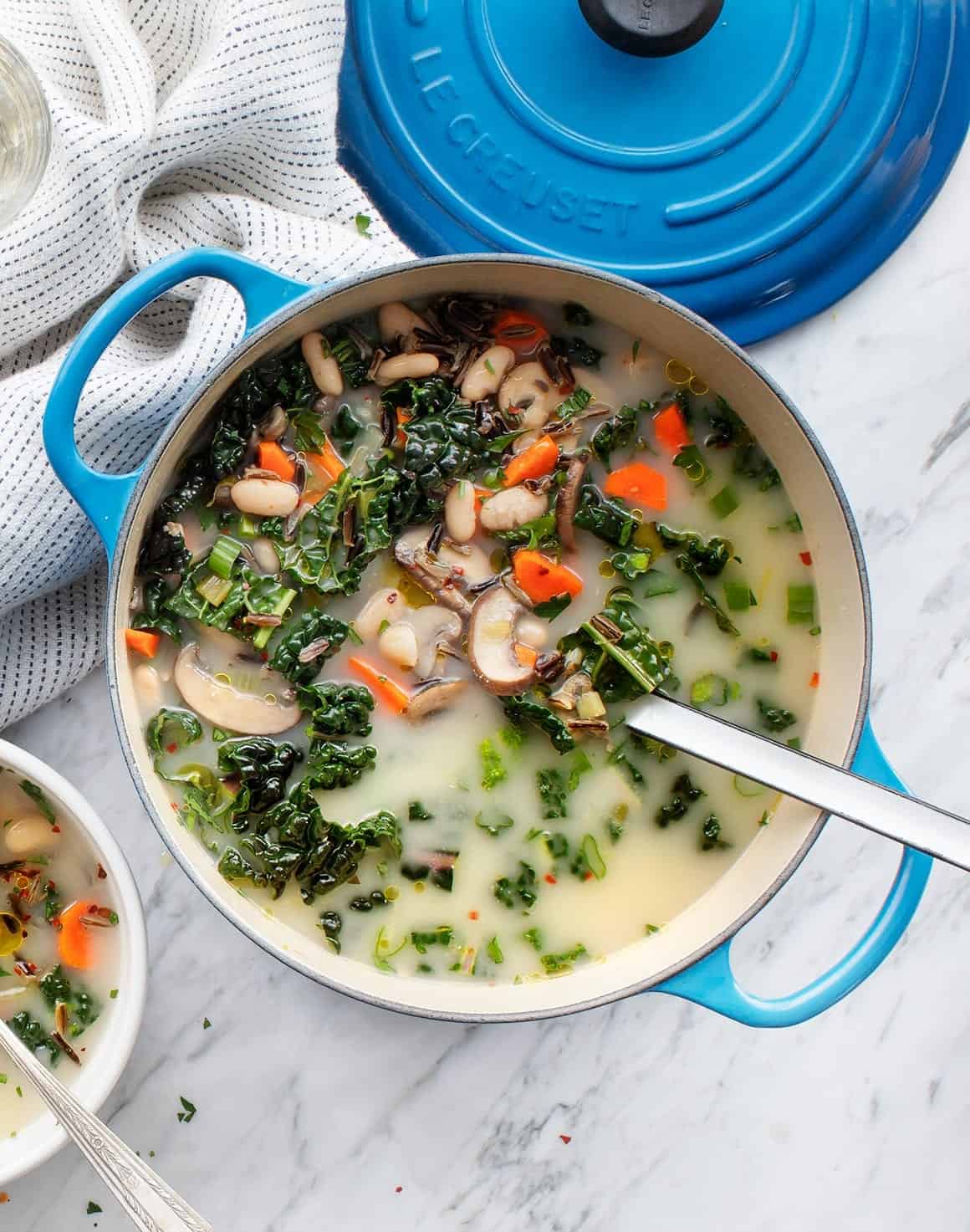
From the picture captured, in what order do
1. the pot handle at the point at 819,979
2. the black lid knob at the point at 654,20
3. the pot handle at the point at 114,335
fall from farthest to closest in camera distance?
1. the black lid knob at the point at 654,20
2. the pot handle at the point at 819,979
3. the pot handle at the point at 114,335

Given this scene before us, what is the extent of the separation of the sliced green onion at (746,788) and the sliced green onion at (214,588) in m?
0.76

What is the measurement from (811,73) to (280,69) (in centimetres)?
77

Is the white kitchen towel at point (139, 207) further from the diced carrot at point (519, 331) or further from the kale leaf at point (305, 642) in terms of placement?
the kale leaf at point (305, 642)

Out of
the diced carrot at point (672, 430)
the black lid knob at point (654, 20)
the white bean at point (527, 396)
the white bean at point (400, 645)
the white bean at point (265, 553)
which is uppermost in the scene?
the black lid knob at point (654, 20)

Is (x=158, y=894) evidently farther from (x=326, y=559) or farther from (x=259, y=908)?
(x=326, y=559)

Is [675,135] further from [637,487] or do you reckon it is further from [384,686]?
[384,686]

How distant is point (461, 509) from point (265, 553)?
0.91 feet

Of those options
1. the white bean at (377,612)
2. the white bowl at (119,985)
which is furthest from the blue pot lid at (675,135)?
the white bowl at (119,985)

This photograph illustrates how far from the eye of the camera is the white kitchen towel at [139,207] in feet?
5.27

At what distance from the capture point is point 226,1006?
187cm

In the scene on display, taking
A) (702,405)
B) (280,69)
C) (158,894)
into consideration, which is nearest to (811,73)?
(702,405)

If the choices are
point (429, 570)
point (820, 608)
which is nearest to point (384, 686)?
point (429, 570)

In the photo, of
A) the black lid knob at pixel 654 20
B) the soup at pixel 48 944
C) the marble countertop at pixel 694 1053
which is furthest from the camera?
the marble countertop at pixel 694 1053

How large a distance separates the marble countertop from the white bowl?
0.20 m
